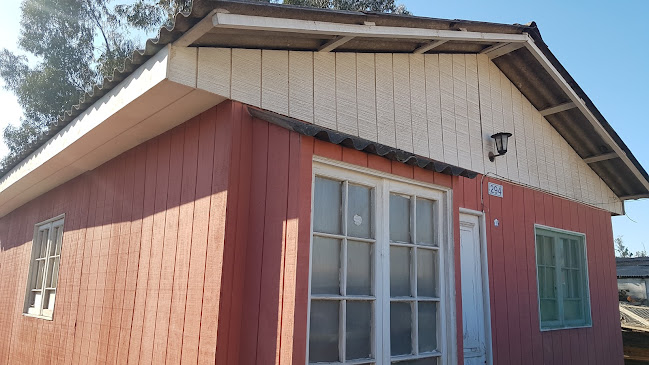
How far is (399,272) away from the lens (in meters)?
4.27

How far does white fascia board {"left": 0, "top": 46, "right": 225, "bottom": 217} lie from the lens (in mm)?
3842

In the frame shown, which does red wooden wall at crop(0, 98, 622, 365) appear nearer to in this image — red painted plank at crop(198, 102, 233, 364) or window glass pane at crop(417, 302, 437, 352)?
red painted plank at crop(198, 102, 233, 364)

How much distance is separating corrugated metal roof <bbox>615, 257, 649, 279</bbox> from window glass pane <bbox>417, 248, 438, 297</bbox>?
39.6 ft

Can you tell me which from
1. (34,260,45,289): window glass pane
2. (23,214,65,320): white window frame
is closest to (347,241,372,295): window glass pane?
(23,214,65,320): white window frame

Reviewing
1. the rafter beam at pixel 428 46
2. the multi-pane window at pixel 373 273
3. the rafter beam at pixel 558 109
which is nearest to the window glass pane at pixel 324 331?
the multi-pane window at pixel 373 273

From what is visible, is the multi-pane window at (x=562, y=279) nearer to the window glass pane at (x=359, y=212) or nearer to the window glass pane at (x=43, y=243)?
the window glass pane at (x=359, y=212)

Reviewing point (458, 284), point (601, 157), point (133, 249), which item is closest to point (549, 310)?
point (601, 157)

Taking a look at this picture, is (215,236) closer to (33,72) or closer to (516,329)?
(516,329)

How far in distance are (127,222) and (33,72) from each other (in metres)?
17.2

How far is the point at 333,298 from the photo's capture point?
146 inches

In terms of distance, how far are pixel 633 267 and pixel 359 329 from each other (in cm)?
1404

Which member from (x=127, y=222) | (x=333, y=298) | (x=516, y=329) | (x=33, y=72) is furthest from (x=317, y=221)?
(x=33, y=72)

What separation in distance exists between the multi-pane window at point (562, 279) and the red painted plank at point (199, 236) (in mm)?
4699

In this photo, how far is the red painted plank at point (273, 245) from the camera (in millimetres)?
3545
